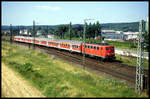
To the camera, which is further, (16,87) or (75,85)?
(16,87)

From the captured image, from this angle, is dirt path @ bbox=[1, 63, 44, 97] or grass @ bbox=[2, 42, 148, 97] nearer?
grass @ bbox=[2, 42, 148, 97]

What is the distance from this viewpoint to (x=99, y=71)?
26.4 metres

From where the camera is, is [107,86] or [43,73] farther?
[43,73]

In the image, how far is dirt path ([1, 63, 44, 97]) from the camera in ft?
61.3

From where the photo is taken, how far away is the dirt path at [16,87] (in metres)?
18.7

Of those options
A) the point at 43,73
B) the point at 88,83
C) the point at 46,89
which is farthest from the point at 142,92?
the point at 43,73

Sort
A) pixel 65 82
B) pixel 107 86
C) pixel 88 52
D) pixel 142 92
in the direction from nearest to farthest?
pixel 142 92 < pixel 107 86 < pixel 65 82 < pixel 88 52

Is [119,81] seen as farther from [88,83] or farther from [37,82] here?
[37,82]

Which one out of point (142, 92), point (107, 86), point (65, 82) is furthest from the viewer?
point (65, 82)

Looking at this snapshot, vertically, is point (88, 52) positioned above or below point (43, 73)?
above

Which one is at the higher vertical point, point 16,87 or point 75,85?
point 75,85

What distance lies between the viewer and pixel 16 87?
68.0ft

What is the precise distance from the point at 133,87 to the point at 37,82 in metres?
11.3

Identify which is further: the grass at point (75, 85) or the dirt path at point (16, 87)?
the dirt path at point (16, 87)
